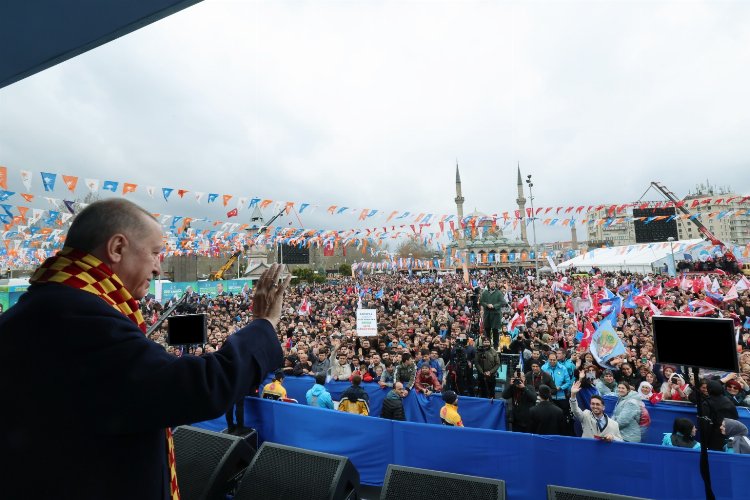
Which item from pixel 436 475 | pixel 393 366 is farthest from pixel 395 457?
pixel 393 366

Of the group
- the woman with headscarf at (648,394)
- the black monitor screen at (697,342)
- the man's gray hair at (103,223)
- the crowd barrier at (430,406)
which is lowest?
the crowd barrier at (430,406)

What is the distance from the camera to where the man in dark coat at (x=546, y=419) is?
5.54m

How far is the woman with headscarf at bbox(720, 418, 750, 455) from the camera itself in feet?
15.3

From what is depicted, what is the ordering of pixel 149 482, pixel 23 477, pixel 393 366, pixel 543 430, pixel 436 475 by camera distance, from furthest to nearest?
pixel 393 366
pixel 543 430
pixel 436 475
pixel 149 482
pixel 23 477

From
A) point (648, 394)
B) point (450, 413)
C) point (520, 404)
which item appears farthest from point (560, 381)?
point (450, 413)

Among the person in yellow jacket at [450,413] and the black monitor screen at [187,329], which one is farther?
the person in yellow jacket at [450,413]

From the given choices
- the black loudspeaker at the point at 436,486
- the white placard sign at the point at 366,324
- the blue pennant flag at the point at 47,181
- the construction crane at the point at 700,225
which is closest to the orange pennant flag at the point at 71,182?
the blue pennant flag at the point at 47,181

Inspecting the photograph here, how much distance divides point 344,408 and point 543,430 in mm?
3100

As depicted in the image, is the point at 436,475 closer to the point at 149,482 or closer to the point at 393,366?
the point at 149,482

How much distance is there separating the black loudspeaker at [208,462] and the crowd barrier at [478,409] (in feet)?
13.4

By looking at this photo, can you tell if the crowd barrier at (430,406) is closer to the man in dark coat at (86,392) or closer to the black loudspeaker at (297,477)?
the black loudspeaker at (297,477)

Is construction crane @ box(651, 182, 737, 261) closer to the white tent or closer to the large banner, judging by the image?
the white tent

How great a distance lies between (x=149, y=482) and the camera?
113cm

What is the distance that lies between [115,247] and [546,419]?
593 cm
